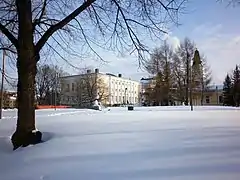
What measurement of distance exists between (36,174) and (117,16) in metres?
6.79

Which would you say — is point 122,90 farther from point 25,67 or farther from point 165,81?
point 25,67

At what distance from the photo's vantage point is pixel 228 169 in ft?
17.3

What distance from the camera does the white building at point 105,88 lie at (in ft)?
257

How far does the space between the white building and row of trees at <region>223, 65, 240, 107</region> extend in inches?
1102

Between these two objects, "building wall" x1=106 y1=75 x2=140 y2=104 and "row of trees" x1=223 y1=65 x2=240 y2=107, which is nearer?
"row of trees" x1=223 y1=65 x2=240 y2=107

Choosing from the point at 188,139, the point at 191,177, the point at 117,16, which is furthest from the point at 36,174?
the point at 117,16

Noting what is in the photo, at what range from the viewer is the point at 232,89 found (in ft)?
206

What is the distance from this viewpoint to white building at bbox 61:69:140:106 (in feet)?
257

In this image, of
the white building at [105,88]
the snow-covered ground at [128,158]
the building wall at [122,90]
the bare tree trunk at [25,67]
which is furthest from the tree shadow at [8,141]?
the building wall at [122,90]

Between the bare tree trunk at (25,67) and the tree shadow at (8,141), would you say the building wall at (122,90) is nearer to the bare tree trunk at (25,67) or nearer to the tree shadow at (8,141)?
the tree shadow at (8,141)

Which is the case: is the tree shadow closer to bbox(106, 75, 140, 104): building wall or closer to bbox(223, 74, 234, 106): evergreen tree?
bbox(223, 74, 234, 106): evergreen tree

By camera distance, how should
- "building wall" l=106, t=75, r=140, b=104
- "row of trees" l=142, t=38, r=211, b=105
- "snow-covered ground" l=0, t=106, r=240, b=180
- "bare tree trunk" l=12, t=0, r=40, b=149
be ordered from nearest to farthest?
"snow-covered ground" l=0, t=106, r=240, b=180 → "bare tree trunk" l=12, t=0, r=40, b=149 → "row of trees" l=142, t=38, r=211, b=105 → "building wall" l=106, t=75, r=140, b=104

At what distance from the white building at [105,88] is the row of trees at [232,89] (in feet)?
91.8

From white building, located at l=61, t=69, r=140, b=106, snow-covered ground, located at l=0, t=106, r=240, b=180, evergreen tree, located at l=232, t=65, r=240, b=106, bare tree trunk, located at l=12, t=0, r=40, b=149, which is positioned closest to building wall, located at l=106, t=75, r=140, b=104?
white building, located at l=61, t=69, r=140, b=106
